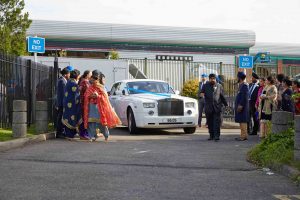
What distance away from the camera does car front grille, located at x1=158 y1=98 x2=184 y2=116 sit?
14709 millimetres

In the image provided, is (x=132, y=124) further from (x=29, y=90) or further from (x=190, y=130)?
(x=29, y=90)

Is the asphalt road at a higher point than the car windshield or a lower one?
lower

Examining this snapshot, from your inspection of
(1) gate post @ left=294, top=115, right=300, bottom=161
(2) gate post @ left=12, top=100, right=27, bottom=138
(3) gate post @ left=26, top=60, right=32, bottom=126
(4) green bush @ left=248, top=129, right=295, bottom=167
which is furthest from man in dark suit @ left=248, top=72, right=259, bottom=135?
(1) gate post @ left=294, top=115, right=300, bottom=161

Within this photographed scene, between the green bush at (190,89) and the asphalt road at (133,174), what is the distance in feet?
44.6

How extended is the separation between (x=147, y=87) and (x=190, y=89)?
8.88 m

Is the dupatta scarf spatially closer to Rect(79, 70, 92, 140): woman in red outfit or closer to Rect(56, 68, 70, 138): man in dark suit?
Rect(79, 70, 92, 140): woman in red outfit

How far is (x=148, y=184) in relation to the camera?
21.2 ft

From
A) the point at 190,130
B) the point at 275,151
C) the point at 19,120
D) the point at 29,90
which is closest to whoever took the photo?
the point at 275,151

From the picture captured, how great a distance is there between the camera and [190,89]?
24.7m

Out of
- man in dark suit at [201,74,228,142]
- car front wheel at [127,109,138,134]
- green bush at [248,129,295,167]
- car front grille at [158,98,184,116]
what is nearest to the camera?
Result: green bush at [248,129,295,167]

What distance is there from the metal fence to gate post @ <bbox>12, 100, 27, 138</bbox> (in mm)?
1477

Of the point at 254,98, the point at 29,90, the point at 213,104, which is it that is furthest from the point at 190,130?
the point at 29,90

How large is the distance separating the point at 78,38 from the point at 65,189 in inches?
1430

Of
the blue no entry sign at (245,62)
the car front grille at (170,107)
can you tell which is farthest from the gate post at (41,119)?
the blue no entry sign at (245,62)
